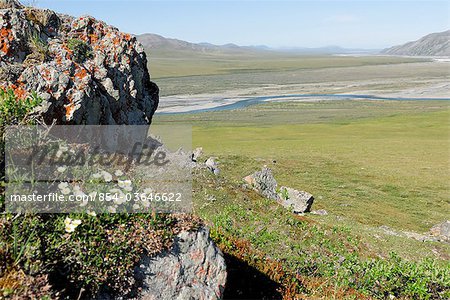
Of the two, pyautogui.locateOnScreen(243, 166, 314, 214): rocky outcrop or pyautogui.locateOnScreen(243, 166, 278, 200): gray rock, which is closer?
pyautogui.locateOnScreen(243, 166, 278, 200): gray rock

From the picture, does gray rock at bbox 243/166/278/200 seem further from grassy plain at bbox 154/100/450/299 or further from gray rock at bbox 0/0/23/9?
gray rock at bbox 0/0/23/9

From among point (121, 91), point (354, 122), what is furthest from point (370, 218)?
point (354, 122)

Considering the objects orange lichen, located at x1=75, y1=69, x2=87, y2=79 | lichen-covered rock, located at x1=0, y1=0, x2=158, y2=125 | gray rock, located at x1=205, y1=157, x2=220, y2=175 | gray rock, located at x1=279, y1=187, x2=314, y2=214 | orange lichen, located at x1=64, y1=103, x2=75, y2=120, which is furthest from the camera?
gray rock, located at x1=205, y1=157, x2=220, y2=175

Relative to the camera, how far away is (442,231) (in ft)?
84.2

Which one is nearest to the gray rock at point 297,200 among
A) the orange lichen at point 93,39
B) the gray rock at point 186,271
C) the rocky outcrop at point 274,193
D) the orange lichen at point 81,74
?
the rocky outcrop at point 274,193

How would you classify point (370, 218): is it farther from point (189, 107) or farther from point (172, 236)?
point (189, 107)

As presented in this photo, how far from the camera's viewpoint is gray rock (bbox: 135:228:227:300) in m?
6.68

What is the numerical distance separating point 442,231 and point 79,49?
920 inches

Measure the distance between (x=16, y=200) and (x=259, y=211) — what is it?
13.0m

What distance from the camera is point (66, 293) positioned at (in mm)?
5945

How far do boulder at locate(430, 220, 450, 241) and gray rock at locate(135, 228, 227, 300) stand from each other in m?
21.8

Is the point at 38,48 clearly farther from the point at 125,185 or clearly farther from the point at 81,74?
the point at 125,185

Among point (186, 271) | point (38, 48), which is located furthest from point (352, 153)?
point (186, 271)

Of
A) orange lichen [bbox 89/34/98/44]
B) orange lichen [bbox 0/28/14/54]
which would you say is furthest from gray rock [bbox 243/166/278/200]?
orange lichen [bbox 0/28/14/54]
